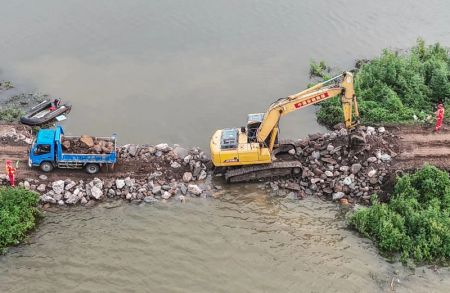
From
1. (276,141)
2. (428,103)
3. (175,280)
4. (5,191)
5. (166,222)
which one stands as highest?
(428,103)

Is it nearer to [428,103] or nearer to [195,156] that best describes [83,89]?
[195,156]

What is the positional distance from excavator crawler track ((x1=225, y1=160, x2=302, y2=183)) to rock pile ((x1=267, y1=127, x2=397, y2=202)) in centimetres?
32

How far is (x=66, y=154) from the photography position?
68.7 feet

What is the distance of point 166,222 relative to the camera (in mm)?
19500

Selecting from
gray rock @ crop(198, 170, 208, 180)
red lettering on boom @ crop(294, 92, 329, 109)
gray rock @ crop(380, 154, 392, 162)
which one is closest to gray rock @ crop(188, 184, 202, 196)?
gray rock @ crop(198, 170, 208, 180)

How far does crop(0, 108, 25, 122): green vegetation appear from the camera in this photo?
25.4m

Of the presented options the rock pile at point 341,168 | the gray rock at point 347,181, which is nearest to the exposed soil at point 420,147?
the rock pile at point 341,168

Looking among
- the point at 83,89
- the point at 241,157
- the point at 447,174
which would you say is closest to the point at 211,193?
the point at 241,157

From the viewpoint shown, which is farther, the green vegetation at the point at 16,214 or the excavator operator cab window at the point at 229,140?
the excavator operator cab window at the point at 229,140

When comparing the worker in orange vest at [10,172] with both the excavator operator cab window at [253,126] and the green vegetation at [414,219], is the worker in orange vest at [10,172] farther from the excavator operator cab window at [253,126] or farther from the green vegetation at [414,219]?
the green vegetation at [414,219]

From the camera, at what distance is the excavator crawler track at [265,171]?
2111 cm

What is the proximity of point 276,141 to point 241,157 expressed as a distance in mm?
1994

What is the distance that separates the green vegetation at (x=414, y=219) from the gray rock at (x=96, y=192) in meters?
9.74

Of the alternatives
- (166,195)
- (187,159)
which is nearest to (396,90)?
(187,159)
